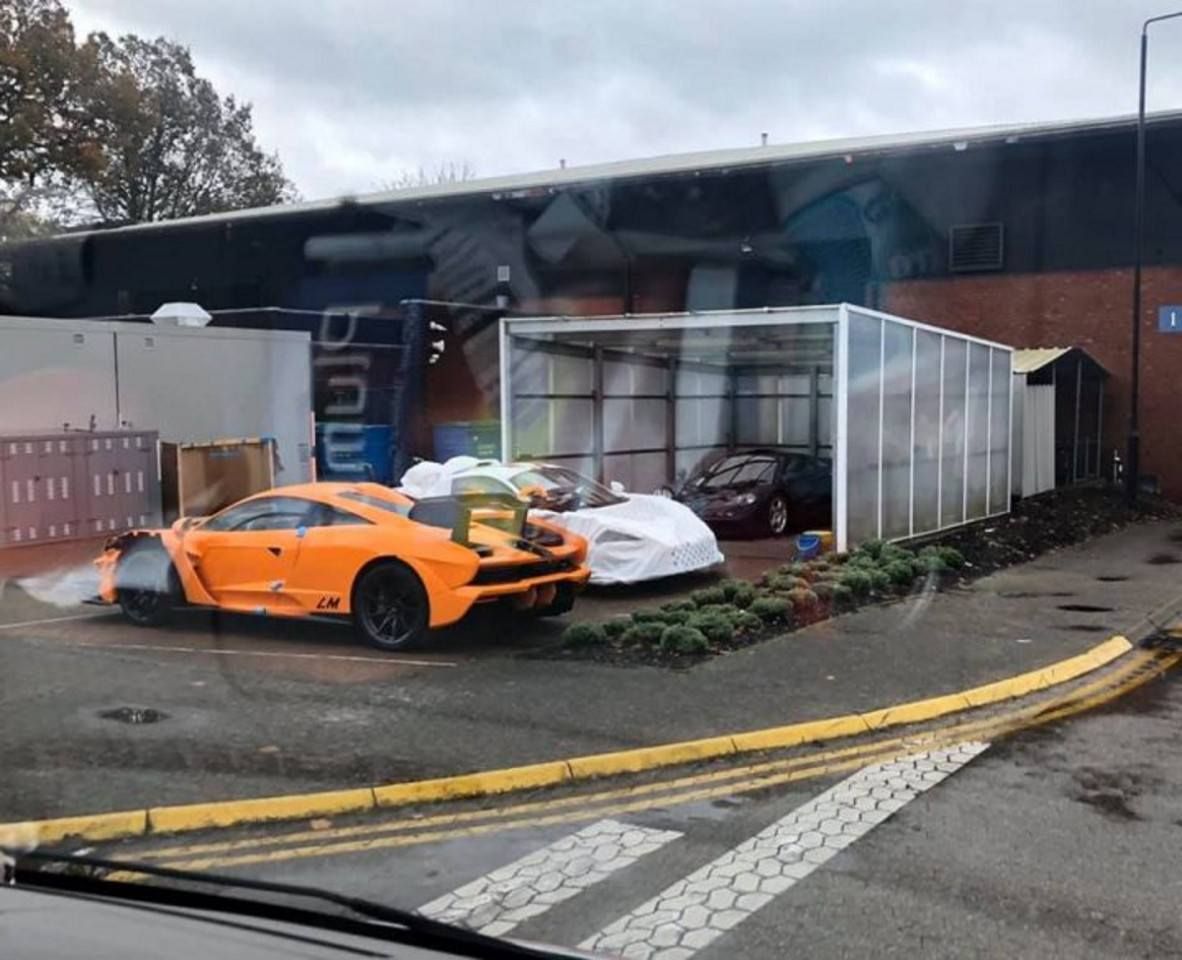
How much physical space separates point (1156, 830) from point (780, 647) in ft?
14.2

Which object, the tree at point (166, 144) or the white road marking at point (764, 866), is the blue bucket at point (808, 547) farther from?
the tree at point (166, 144)

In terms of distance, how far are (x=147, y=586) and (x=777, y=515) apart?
33.6 feet

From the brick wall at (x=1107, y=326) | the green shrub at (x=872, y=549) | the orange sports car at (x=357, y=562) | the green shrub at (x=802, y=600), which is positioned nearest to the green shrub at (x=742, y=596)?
the green shrub at (x=802, y=600)

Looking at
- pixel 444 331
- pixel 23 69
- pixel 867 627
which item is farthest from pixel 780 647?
pixel 23 69

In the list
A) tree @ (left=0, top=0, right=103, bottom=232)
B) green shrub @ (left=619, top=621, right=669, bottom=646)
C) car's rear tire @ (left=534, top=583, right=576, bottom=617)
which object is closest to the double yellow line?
green shrub @ (left=619, top=621, right=669, bottom=646)

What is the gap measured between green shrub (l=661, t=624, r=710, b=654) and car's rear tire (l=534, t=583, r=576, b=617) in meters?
1.30

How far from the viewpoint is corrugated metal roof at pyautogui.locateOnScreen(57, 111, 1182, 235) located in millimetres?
25047

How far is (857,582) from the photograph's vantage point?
39.6 feet

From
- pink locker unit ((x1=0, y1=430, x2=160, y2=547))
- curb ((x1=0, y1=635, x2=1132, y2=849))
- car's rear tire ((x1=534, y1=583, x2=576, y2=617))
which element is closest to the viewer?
curb ((x1=0, y1=635, x2=1132, y2=849))

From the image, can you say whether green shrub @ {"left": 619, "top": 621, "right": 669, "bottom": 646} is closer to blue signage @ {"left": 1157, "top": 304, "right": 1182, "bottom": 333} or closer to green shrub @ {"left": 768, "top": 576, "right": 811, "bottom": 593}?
green shrub @ {"left": 768, "top": 576, "right": 811, "bottom": 593}

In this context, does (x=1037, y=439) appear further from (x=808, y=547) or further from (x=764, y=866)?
(x=764, y=866)

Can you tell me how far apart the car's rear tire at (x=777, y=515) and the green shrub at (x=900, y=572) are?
16.2 ft

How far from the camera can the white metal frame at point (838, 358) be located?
14.4 m

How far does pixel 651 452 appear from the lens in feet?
69.9
